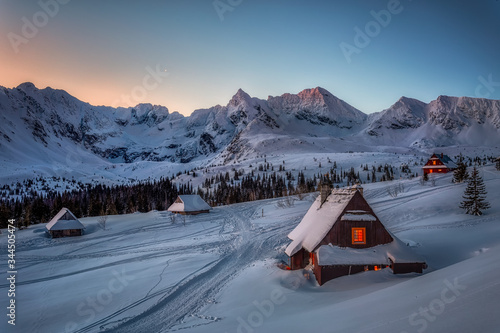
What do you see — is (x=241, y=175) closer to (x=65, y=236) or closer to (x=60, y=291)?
(x=65, y=236)

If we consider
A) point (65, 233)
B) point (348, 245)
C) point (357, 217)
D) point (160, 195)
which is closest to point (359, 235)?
point (348, 245)

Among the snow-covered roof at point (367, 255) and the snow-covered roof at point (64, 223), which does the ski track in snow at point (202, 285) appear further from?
the snow-covered roof at point (64, 223)

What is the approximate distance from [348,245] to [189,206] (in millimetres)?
A: 41407

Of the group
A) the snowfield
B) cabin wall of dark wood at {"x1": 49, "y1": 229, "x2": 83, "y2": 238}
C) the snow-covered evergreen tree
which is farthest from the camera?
cabin wall of dark wood at {"x1": 49, "y1": 229, "x2": 83, "y2": 238}

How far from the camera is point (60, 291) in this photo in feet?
69.0

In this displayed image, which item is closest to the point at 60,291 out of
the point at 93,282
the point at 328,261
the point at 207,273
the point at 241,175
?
the point at 93,282

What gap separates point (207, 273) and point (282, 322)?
11420mm

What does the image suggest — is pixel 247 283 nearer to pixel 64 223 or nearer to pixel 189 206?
pixel 64 223

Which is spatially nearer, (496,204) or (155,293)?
(155,293)

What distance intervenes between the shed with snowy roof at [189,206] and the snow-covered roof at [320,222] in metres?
35.0

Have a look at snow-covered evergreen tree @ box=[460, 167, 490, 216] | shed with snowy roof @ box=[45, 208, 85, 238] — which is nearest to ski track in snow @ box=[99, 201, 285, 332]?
snow-covered evergreen tree @ box=[460, 167, 490, 216]

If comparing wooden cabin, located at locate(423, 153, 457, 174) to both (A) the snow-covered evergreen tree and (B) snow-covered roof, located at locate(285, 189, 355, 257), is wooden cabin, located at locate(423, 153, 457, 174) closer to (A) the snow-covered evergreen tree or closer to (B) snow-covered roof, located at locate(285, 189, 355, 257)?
(A) the snow-covered evergreen tree

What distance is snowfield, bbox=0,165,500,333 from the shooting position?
9891mm

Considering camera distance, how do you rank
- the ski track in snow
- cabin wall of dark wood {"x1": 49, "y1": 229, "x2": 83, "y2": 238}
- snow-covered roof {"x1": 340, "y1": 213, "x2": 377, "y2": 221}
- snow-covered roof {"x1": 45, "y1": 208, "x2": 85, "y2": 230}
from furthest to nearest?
1. cabin wall of dark wood {"x1": 49, "y1": 229, "x2": 83, "y2": 238}
2. snow-covered roof {"x1": 45, "y1": 208, "x2": 85, "y2": 230}
3. snow-covered roof {"x1": 340, "y1": 213, "x2": 377, "y2": 221}
4. the ski track in snow
